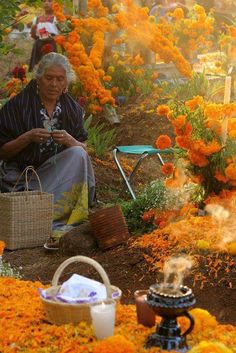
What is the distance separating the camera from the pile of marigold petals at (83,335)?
11.1 ft

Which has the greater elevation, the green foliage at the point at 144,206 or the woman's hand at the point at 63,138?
the woman's hand at the point at 63,138

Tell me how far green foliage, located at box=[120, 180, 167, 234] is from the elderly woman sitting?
0.62 meters

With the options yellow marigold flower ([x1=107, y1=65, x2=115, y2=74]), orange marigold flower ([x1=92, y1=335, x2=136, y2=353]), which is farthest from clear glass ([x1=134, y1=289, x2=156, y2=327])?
yellow marigold flower ([x1=107, y1=65, x2=115, y2=74])

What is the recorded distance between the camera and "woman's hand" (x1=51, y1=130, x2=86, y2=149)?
6789mm

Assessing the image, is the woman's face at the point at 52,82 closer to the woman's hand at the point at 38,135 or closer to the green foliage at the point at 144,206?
the woman's hand at the point at 38,135

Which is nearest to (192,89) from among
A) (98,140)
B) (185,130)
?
(98,140)

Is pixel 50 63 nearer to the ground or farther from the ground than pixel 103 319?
farther from the ground

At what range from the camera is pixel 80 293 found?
3783 millimetres

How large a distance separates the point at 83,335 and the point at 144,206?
107 inches

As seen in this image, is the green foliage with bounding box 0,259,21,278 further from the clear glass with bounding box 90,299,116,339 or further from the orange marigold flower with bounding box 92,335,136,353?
the orange marigold flower with bounding box 92,335,136,353

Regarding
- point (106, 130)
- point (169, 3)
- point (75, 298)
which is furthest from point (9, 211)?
point (169, 3)

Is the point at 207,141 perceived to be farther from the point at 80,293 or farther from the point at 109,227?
the point at 80,293

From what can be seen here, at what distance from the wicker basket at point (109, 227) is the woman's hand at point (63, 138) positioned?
1.05 m

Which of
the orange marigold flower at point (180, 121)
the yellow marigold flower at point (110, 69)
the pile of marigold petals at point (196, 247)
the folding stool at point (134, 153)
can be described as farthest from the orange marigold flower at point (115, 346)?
the yellow marigold flower at point (110, 69)
